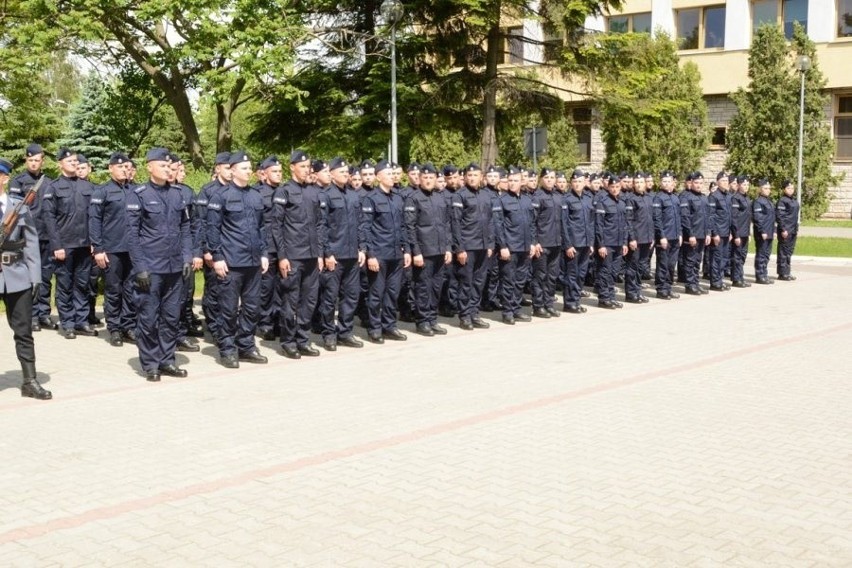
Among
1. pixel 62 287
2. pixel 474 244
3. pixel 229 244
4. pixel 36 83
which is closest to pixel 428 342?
pixel 474 244

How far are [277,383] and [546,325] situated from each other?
4.64m

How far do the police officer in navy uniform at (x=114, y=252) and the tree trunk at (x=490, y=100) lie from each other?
41.2 feet

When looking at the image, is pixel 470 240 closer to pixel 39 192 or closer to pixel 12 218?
pixel 39 192

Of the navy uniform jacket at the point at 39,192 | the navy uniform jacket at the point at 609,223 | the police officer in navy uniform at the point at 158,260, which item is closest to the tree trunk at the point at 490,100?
the navy uniform jacket at the point at 609,223

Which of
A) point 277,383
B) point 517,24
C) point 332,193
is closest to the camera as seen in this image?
point 277,383

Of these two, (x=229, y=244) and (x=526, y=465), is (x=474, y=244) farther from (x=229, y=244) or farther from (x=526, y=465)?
(x=526, y=465)

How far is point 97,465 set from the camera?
21.0ft

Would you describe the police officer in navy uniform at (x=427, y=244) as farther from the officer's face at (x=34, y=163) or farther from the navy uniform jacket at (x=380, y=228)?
the officer's face at (x=34, y=163)

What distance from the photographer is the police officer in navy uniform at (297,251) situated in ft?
34.5

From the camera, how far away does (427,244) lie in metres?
12.0

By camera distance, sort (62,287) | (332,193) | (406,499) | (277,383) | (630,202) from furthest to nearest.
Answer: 1. (630,202)
2. (62,287)
3. (332,193)
4. (277,383)
5. (406,499)

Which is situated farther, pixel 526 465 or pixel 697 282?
pixel 697 282

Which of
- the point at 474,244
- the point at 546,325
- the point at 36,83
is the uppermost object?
the point at 36,83

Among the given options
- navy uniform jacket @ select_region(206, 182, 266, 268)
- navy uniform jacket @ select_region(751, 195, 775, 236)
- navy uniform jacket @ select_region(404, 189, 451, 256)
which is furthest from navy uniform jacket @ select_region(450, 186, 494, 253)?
navy uniform jacket @ select_region(751, 195, 775, 236)
